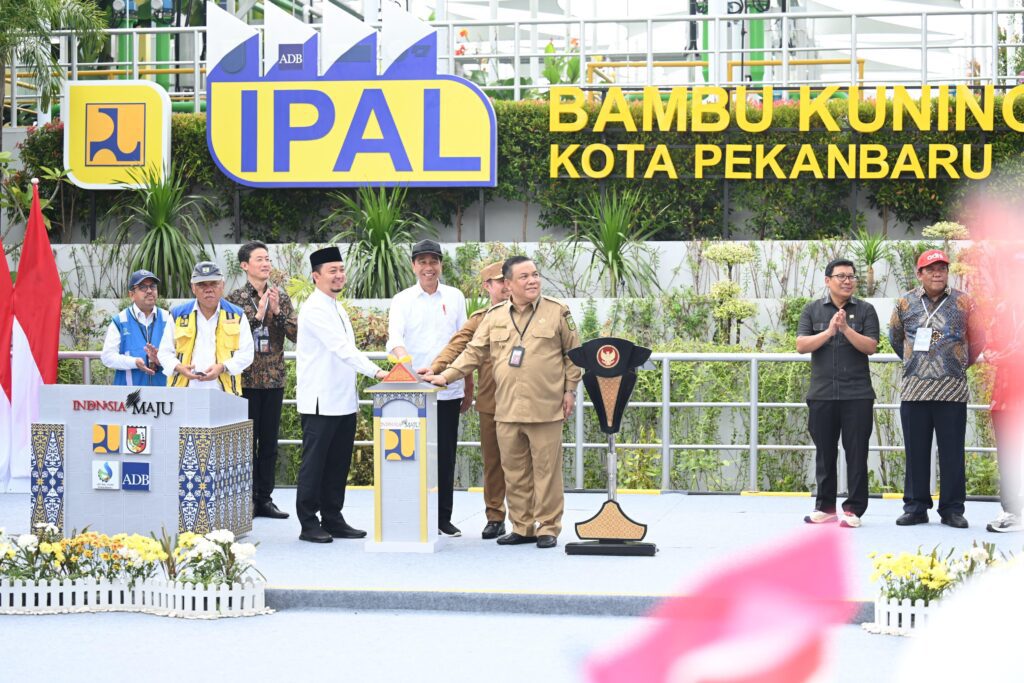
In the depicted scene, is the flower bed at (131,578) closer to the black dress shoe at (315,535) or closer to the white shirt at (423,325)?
the black dress shoe at (315,535)

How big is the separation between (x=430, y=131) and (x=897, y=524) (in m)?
8.03

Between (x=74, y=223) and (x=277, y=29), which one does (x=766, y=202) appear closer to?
(x=277, y=29)

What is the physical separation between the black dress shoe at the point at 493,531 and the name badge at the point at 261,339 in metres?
1.90

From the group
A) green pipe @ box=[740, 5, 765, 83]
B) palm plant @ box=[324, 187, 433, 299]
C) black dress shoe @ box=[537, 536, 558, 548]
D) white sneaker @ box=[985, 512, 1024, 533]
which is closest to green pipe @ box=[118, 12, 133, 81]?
palm plant @ box=[324, 187, 433, 299]

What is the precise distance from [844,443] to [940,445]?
607 millimetres

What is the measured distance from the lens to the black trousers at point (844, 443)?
344 inches

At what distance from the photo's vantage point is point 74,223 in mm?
16406

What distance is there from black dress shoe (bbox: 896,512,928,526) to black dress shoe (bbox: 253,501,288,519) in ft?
13.7

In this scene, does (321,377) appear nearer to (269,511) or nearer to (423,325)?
(423,325)

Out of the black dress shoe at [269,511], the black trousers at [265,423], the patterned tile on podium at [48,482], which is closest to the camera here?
the patterned tile on podium at [48,482]

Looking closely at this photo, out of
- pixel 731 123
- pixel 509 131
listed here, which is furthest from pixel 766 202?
pixel 509 131

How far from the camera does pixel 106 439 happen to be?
8.14 metres

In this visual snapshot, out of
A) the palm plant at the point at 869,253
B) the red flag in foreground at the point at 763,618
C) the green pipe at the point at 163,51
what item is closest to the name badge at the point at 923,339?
the palm plant at the point at 869,253

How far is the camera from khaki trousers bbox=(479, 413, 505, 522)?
8664 mm
